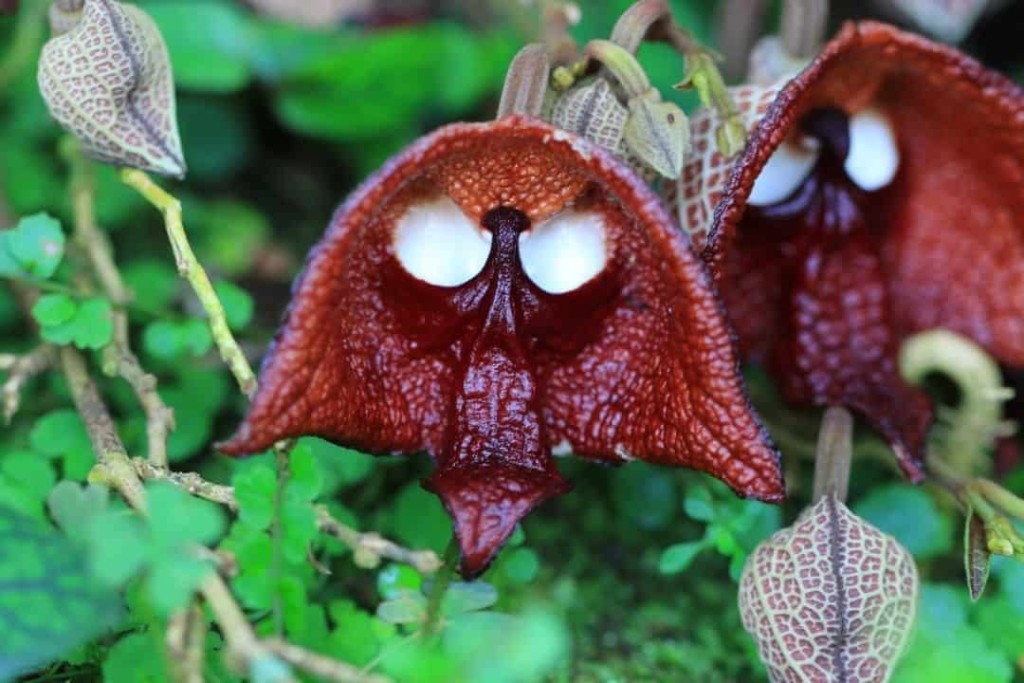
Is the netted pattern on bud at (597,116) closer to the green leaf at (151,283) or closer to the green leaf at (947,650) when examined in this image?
the green leaf at (947,650)

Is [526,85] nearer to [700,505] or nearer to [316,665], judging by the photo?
[700,505]

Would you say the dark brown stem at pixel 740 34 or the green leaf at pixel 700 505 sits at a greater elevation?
the dark brown stem at pixel 740 34

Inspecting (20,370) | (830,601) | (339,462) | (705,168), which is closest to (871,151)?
(705,168)

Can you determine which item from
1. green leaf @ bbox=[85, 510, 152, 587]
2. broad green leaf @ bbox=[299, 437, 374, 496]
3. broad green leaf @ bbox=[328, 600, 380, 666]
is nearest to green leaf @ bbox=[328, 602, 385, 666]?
broad green leaf @ bbox=[328, 600, 380, 666]

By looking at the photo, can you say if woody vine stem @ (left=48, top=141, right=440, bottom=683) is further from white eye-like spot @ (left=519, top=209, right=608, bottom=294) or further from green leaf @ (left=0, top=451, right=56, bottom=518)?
white eye-like spot @ (left=519, top=209, right=608, bottom=294)

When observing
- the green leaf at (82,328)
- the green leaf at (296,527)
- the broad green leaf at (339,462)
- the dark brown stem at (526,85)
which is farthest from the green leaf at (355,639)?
the dark brown stem at (526,85)

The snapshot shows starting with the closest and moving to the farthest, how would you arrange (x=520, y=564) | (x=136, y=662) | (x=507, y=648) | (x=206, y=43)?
1. (x=507, y=648)
2. (x=136, y=662)
3. (x=520, y=564)
4. (x=206, y=43)
